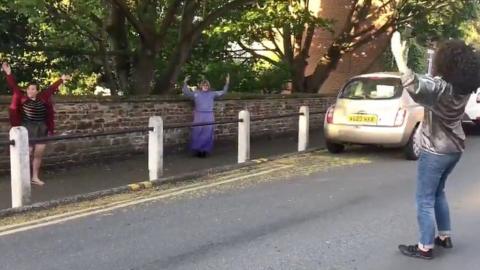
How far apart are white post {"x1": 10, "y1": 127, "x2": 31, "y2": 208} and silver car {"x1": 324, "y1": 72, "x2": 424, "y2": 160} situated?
652cm

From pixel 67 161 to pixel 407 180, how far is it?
5594 mm

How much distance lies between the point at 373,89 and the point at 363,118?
68cm

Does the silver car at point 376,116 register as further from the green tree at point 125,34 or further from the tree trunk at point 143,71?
the tree trunk at point 143,71

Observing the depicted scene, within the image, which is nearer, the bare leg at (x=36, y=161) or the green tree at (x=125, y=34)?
the bare leg at (x=36, y=161)

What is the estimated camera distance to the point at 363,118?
38.8 ft

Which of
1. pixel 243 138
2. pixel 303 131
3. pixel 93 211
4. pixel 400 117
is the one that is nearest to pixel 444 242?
pixel 93 211

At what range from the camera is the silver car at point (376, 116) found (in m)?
11.5

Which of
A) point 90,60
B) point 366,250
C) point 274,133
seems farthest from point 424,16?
point 366,250

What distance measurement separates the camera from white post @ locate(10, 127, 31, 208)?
7.46 m

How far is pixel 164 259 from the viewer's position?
550 centimetres

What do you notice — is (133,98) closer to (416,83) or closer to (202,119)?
(202,119)

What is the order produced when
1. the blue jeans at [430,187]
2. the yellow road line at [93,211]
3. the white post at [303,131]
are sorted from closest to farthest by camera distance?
the blue jeans at [430,187] → the yellow road line at [93,211] → the white post at [303,131]

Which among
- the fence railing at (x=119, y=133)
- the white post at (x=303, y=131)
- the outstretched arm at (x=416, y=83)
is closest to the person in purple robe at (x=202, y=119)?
the fence railing at (x=119, y=133)

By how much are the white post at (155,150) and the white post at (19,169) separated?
7.23 feet
